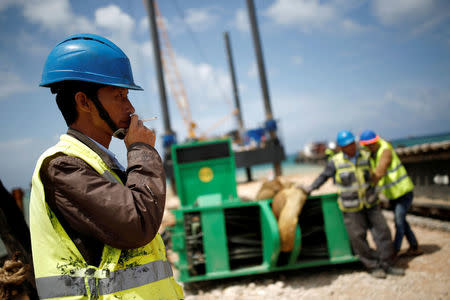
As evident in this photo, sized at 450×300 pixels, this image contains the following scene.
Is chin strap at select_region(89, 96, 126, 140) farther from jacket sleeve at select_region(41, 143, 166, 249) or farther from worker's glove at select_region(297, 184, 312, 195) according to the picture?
worker's glove at select_region(297, 184, 312, 195)

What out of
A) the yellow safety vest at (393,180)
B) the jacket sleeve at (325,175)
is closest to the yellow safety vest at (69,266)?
the jacket sleeve at (325,175)

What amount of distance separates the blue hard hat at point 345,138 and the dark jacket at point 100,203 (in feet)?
13.1

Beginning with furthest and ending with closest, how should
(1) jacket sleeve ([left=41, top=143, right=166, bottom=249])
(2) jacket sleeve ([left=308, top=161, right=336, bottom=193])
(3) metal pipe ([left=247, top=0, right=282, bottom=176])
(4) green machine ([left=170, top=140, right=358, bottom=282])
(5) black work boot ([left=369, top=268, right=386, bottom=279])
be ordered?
(3) metal pipe ([left=247, top=0, right=282, bottom=176]) → (2) jacket sleeve ([left=308, top=161, right=336, bottom=193]) → (4) green machine ([left=170, top=140, right=358, bottom=282]) → (5) black work boot ([left=369, top=268, right=386, bottom=279]) → (1) jacket sleeve ([left=41, top=143, right=166, bottom=249])

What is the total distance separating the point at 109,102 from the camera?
1.37 meters

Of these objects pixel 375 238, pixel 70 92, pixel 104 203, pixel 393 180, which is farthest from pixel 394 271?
pixel 70 92

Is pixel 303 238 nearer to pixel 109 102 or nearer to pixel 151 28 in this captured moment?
pixel 109 102

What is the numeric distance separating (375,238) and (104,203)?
4.52m

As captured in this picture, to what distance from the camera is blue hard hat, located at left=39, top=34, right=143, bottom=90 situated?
131 centimetres

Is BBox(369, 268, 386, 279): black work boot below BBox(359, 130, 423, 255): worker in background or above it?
below

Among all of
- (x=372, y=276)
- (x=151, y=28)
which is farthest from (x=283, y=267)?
(x=151, y=28)

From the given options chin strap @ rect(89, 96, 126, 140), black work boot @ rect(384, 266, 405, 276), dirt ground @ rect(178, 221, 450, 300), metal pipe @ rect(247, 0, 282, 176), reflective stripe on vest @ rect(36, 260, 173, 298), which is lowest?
dirt ground @ rect(178, 221, 450, 300)

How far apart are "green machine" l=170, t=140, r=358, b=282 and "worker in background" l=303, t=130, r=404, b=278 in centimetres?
22

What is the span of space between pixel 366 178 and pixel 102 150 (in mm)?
4195


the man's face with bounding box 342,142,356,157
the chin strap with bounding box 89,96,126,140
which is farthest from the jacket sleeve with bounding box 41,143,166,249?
the man's face with bounding box 342,142,356,157
